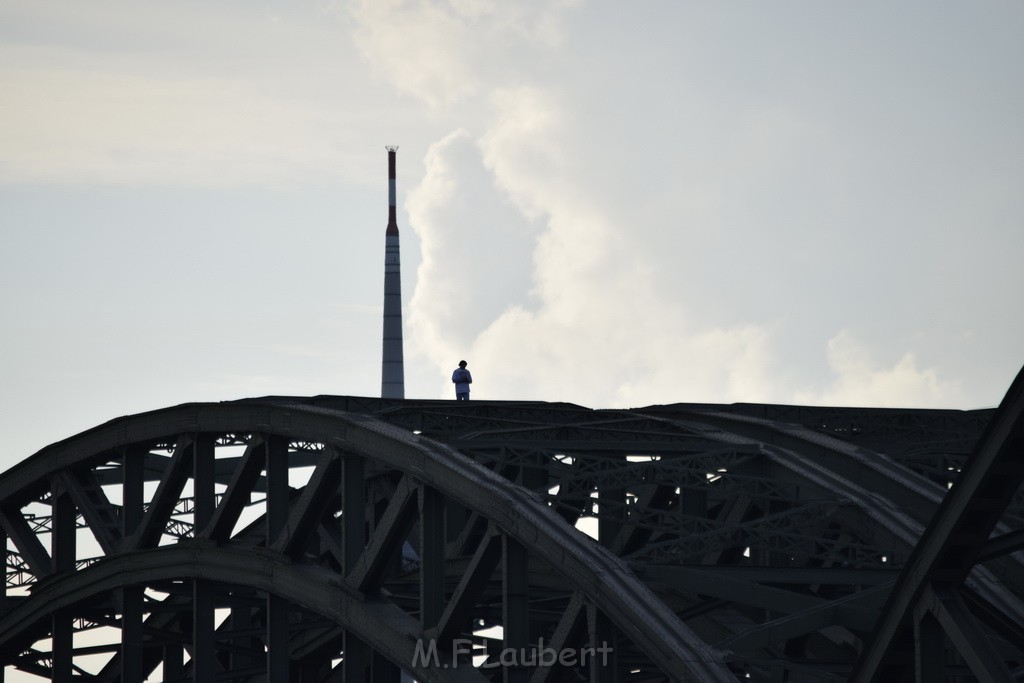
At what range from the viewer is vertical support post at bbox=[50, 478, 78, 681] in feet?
134

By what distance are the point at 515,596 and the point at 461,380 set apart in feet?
69.0

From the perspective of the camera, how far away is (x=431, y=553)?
2598 cm

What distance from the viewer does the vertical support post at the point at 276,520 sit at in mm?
31141

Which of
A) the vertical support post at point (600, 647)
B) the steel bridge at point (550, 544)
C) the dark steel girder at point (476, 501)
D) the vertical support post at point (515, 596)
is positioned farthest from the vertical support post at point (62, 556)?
the vertical support post at point (600, 647)

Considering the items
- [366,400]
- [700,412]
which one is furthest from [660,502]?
[366,400]

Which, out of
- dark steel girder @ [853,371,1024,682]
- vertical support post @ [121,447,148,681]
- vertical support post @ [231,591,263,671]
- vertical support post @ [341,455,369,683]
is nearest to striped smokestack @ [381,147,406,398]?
vertical support post @ [231,591,263,671]

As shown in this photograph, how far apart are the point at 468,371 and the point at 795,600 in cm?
2226

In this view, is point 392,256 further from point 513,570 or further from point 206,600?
point 513,570

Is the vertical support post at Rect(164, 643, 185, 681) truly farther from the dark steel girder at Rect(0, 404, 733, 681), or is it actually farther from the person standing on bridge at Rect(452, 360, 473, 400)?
the person standing on bridge at Rect(452, 360, 473, 400)

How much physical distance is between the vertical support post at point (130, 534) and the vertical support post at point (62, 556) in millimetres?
3496

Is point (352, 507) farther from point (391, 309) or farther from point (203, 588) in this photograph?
point (391, 309)

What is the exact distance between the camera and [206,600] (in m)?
34.4

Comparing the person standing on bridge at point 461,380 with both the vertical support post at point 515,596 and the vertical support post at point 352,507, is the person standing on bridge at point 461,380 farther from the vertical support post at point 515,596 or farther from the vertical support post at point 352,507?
the vertical support post at point 515,596

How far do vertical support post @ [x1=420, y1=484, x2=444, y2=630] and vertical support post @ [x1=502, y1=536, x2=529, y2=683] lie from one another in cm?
202
